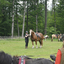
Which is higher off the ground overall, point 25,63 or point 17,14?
point 17,14

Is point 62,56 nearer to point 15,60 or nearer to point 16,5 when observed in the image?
point 15,60

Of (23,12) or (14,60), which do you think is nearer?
(14,60)

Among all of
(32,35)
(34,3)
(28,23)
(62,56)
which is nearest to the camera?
(62,56)

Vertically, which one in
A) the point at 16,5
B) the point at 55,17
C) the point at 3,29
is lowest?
the point at 3,29

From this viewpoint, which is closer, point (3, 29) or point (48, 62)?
point (48, 62)

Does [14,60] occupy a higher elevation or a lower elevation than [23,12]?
lower

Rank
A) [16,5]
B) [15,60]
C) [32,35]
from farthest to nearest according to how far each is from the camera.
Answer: [16,5] → [32,35] → [15,60]

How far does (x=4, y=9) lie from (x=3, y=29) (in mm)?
5446

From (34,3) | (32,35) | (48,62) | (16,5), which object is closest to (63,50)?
(48,62)

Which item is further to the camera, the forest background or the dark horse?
the forest background

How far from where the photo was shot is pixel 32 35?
16.7m

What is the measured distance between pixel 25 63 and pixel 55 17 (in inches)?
1742

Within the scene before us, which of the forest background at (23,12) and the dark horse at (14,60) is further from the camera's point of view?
the forest background at (23,12)

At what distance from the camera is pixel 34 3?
151ft
